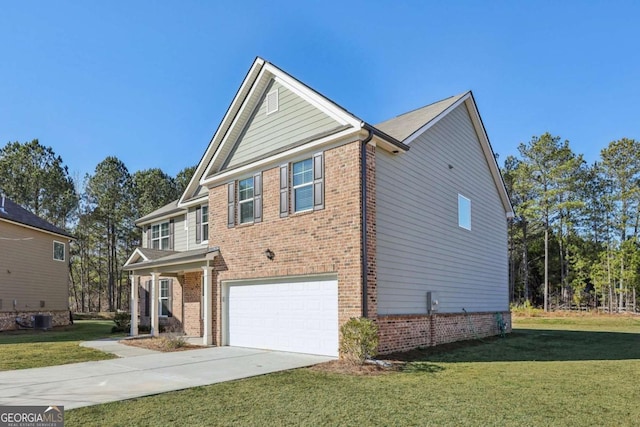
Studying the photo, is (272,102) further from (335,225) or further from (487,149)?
(487,149)

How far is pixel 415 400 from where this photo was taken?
6707 mm

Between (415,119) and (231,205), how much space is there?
21.5ft

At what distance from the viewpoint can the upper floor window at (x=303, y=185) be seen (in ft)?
38.2

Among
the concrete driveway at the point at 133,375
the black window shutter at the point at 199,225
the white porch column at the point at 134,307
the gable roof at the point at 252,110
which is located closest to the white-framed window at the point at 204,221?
the black window shutter at the point at 199,225

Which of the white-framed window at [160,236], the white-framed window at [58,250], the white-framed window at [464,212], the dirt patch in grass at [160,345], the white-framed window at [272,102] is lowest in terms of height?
the dirt patch in grass at [160,345]

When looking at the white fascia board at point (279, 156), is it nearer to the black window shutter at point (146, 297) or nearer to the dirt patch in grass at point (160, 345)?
the dirt patch in grass at point (160, 345)

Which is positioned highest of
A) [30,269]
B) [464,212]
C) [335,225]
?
[464,212]

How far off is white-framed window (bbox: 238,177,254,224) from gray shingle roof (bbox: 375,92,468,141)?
4.60 meters

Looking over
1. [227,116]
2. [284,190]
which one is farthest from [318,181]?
[227,116]

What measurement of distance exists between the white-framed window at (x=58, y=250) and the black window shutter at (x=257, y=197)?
19141mm

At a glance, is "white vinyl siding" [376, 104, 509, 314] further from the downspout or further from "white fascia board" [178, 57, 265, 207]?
"white fascia board" [178, 57, 265, 207]

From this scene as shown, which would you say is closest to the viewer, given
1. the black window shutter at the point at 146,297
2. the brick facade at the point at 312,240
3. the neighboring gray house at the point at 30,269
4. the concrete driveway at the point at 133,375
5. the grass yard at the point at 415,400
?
the grass yard at the point at 415,400

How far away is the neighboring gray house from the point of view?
886 inches

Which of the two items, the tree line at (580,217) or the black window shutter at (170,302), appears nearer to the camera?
the black window shutter at (170,302)
